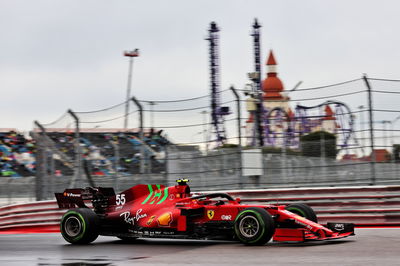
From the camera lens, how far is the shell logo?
9.67 m

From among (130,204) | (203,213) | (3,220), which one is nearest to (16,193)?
(3,220)

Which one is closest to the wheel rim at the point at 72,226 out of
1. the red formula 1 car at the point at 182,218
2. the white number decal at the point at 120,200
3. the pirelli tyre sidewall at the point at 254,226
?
the red formula 1 car at the point at 182,218

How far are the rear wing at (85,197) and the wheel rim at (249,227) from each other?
2.85m

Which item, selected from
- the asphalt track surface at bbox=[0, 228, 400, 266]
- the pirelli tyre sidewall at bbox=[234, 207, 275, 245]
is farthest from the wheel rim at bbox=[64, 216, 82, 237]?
the pirelli tyre sidewall at bbox=[234, 207, 275, 245]

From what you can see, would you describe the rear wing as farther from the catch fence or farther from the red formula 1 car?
the catch fence

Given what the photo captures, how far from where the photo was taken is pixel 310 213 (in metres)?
9.61

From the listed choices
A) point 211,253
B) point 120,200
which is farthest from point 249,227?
point 120,200

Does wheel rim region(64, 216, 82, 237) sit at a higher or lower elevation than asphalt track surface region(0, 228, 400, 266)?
higher

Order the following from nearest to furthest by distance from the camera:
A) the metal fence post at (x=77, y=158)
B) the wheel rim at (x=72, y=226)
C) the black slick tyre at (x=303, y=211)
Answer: the black slick tyre at (x=303, y=211)
the wheel rim at (x=72, y=226)
the metal fence post at (x=77, y=158)

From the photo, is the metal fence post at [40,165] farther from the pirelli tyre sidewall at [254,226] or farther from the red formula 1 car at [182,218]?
the pirelli tyre sidewall at [254,226]

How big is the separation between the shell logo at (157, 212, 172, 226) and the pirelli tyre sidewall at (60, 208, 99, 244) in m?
1.22

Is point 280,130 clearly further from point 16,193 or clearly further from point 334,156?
point 16,193

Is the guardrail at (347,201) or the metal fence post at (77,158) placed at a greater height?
the metal fence post at (77,158)

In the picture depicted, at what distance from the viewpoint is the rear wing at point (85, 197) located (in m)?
10.8
